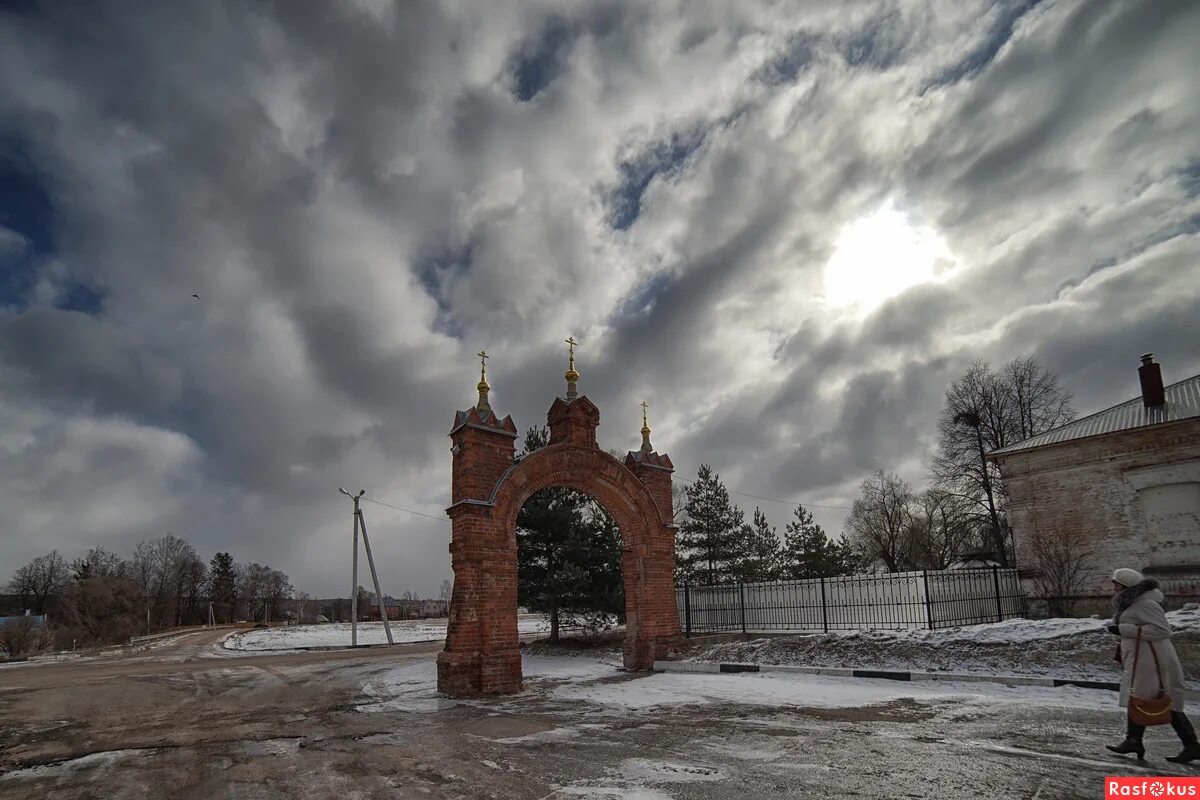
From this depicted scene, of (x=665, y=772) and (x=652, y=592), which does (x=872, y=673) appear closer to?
(x=652, y=592)

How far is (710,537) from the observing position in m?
30.0

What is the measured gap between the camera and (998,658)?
11867 millimetres

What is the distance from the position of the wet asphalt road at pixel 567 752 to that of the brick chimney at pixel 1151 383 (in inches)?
571

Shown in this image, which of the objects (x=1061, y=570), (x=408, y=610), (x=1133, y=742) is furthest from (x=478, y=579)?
(x=408, y=610)

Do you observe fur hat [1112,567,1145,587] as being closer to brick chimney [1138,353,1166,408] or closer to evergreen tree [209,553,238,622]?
brick chimney [1138,353,1166,408]

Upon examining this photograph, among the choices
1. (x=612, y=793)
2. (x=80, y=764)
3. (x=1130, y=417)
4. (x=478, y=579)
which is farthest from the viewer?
(x=1130, y=417)

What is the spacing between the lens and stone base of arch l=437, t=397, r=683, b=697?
40.8ft

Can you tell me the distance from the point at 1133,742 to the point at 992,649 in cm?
648

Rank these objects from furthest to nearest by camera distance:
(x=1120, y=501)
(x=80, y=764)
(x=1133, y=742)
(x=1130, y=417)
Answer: (x=1130, y=417) → (x=1120, y=501) → (x=80, y=764) → (x=1133, y=742)

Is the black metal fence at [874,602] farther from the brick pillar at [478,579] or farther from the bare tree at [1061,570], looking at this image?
the brick pillar at [478,579]

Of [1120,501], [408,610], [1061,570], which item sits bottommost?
[408,610]

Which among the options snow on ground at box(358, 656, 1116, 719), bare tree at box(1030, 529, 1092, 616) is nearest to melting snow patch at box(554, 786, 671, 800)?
snow on ground at box(358, 656, 1116, 719)

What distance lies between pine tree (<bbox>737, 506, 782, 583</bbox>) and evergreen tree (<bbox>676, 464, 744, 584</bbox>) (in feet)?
1.31

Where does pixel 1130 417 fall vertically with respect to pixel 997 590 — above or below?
above
